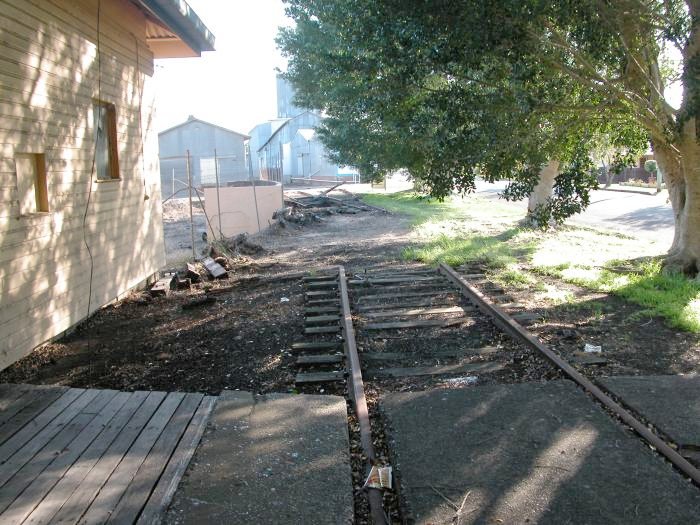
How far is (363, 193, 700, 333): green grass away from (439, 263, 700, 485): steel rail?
1.34 meters

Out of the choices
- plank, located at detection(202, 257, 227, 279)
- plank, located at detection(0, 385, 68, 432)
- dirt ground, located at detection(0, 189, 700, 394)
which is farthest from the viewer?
plank, located at detection(202, 257, 227, 279)

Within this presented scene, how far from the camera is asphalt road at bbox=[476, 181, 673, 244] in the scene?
66.6 feet

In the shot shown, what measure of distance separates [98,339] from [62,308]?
21.8 inches

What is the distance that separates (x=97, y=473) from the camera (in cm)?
392

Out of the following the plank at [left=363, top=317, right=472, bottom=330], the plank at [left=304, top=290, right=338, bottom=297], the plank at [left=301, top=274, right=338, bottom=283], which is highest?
the plank at [left=301, top=274, right=338, bottom=283]

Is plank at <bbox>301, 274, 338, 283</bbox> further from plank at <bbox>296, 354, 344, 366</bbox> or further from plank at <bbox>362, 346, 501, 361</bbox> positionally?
plank at <bbox>296, 354, 344, 366</bbox>

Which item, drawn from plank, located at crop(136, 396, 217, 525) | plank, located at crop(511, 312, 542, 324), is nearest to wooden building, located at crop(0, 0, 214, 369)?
plank, located at crop(136, 396, 217, 525)

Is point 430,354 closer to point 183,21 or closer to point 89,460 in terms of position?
point 89,460

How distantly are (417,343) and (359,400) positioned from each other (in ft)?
6.45

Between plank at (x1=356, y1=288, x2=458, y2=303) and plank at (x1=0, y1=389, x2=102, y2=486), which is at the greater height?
plank at (x1=356, y1=288, x2=458, y2=303)

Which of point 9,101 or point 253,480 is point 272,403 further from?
point 9,101

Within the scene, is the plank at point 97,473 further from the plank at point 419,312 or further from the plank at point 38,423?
the plank at point 419,312

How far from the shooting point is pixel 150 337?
760 cm

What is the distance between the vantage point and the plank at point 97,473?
3.47 m
